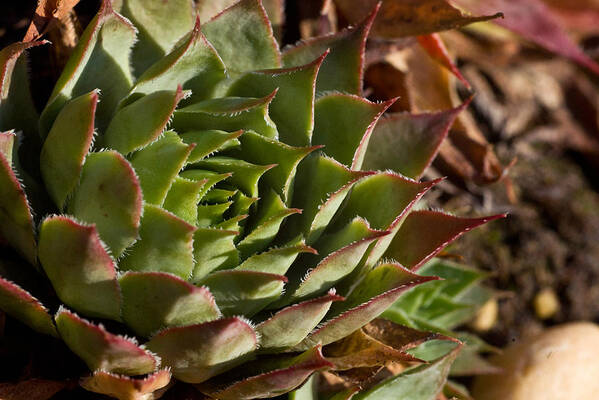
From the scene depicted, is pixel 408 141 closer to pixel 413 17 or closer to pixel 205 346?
pixel 413 17

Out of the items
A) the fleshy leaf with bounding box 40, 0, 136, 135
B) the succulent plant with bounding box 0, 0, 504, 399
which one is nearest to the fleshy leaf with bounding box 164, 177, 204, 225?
the succulent plant with bounding box 0, 0, 504, 399

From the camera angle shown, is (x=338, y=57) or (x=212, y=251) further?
(x=338, y=57)

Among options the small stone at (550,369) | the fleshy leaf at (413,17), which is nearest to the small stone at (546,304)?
the small stone at (550,369)

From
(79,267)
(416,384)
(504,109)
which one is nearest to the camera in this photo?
(79,267)

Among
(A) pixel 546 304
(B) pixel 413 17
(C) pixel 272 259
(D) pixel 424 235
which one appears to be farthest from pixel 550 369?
(C) pixel 272 259

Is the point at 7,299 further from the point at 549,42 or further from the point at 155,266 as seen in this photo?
the point at 549,42

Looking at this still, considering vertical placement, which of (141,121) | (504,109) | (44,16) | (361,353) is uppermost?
(44,16)
